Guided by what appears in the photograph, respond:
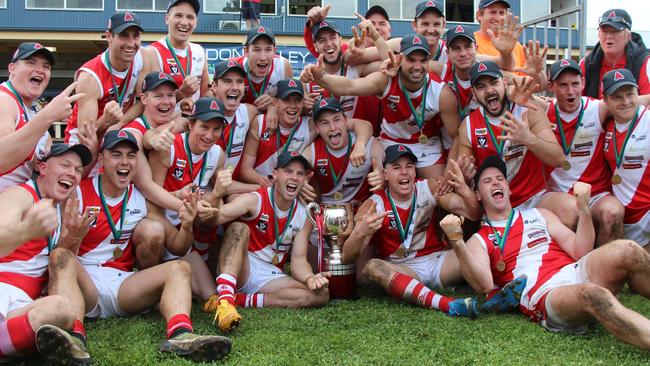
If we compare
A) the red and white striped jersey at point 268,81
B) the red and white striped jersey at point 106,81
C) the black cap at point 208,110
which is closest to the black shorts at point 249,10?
the red and white striped jersey at point 268,81

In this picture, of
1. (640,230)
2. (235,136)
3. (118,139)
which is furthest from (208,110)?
(640,230)

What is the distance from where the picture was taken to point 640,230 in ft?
19.2

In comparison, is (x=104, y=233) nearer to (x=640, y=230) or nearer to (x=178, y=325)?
(x=178, y=325)

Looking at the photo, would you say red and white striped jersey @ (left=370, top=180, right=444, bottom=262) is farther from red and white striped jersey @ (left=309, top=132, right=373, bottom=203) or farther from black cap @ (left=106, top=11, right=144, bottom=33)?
black cap @ (left=106, top=11, right=144, bottom=33)

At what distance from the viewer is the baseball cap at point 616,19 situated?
6559 mm

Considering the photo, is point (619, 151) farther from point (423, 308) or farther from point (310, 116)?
point (310, 116)

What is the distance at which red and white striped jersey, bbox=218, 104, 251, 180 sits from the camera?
6.39m

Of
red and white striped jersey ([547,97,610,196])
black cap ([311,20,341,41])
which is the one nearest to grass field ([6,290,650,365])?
red and white striped jersey ([547,97,610,196])

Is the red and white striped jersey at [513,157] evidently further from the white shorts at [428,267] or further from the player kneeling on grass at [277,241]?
the player kneeling on grass at [277,241]

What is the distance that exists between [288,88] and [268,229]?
1.57 meters

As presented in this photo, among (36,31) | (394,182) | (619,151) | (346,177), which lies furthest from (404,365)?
(36,31)

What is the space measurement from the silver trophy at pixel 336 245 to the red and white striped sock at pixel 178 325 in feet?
5.56

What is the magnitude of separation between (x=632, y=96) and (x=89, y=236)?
5.10 meters

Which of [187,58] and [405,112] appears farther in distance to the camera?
[187,58]
